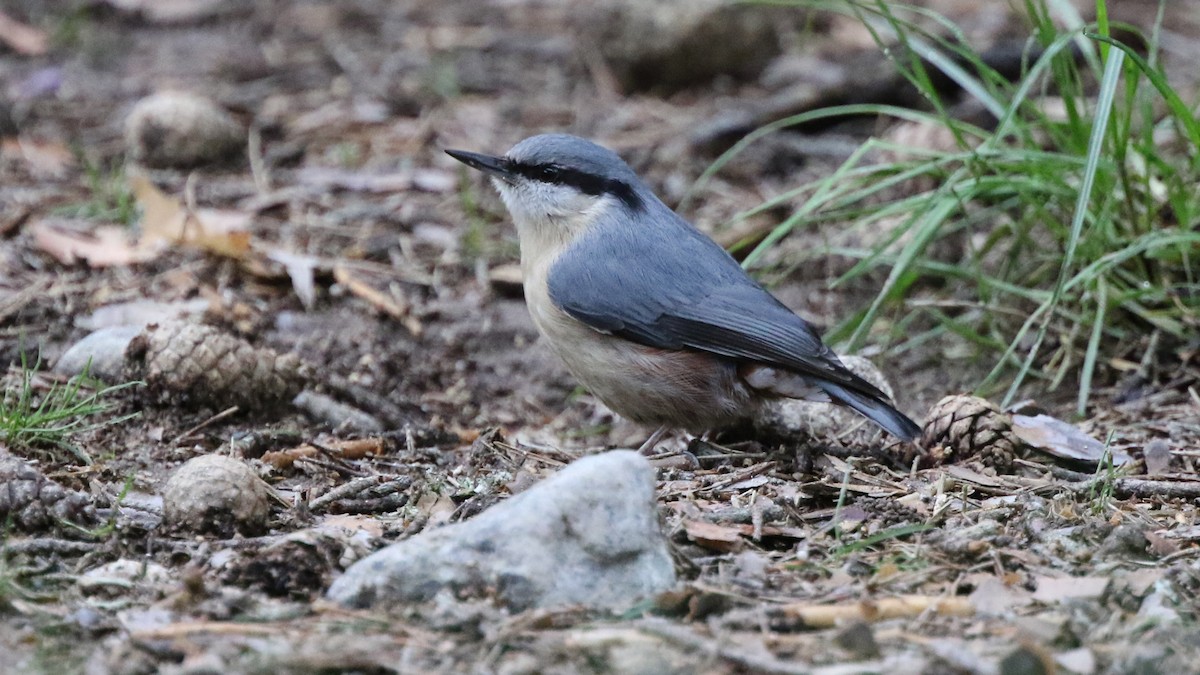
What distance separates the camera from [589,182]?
183 inches

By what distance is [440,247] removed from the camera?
6.32 m

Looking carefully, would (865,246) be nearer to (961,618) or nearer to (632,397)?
(632,397)

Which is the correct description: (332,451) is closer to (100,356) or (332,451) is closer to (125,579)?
(100,356)

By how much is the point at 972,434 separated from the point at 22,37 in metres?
6.79

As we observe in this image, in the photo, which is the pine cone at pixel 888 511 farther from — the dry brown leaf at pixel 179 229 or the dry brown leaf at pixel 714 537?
the dry brown leaf at pixel 179 229

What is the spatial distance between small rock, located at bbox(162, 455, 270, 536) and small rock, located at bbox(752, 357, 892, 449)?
182 cm

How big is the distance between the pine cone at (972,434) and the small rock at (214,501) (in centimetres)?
207

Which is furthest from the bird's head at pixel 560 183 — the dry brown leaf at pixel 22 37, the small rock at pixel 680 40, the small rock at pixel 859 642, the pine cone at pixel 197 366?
the dry brown leaf at pixel 22 37

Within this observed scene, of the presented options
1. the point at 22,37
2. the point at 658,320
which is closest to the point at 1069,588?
the point at 658,320

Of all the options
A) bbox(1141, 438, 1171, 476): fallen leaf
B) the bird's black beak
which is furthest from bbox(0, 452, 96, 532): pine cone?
bbox(1141, 438, 1171, 476): fallen leaf

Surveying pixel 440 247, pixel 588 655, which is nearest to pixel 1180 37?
pixel 440 247

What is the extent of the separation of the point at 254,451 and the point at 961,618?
229 cm

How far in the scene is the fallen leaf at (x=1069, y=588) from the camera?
281 cm

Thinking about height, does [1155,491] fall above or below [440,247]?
above
